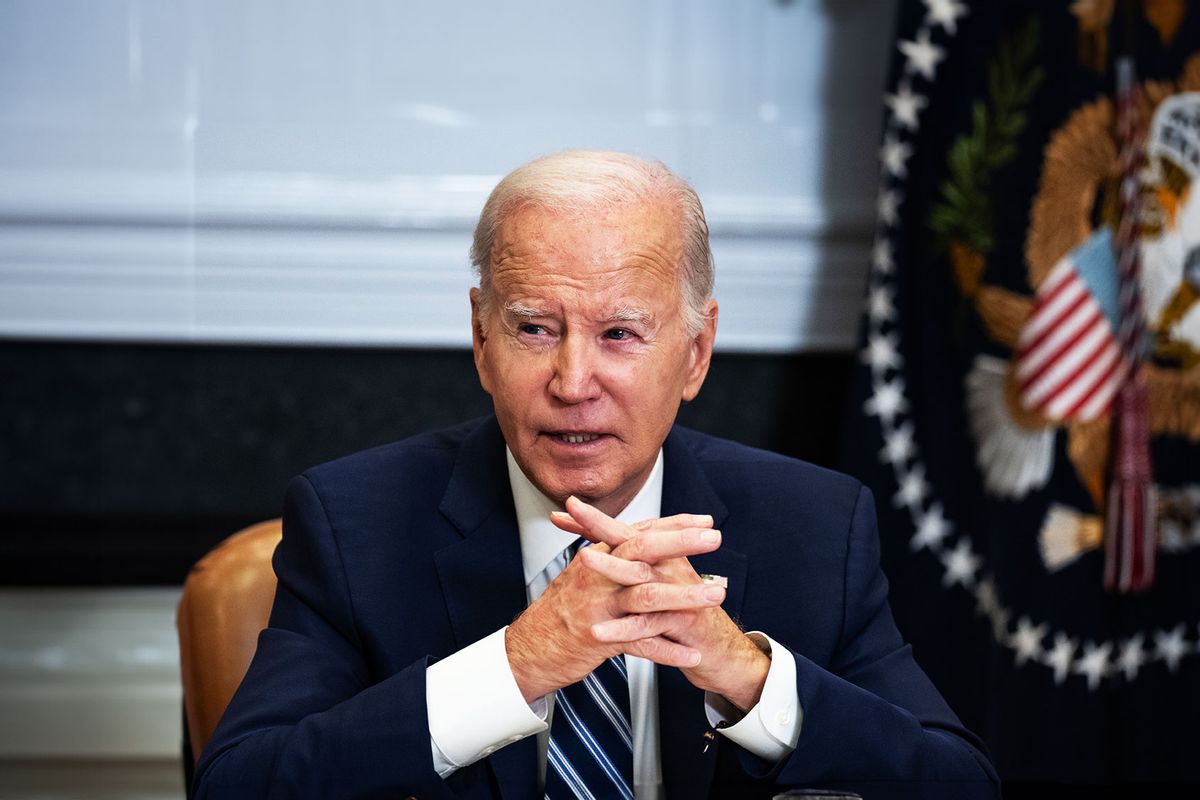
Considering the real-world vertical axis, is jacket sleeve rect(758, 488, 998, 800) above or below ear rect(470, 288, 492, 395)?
below

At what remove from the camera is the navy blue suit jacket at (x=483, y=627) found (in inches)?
59.0

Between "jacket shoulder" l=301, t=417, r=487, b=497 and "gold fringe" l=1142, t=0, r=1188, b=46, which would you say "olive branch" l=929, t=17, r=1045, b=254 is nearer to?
"gold fringe" l=1142, t=0, r=1188, b=46

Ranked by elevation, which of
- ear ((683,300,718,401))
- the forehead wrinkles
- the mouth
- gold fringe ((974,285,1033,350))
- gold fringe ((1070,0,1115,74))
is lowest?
gold fringe ((974,285,1033,350))

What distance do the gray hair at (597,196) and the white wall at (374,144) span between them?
157cm

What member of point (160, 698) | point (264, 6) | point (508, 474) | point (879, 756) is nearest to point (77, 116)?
point (264, 6)

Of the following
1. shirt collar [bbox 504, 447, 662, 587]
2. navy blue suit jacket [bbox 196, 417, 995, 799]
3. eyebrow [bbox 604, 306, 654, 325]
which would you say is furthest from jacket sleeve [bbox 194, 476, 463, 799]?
eyebrow [bbox 604, 306, 654, 325]

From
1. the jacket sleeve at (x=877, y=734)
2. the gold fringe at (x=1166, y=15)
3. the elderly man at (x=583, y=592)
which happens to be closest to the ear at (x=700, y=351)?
the elderly man at (x=583, y=592)

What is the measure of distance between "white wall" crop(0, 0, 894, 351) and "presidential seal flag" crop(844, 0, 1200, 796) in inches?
13.2

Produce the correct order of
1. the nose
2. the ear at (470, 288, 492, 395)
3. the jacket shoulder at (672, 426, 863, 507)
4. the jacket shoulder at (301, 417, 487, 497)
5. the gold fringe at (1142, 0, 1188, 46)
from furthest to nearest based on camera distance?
1. the gold fringe at (1142, 0, 1188, 46)
2. the jacket shoulder at (672, 426, 863, 507)
3. the jacket shoulder at (301, 417, 487, 497)
4. the ear at (470, 288, 492, 395)
5. the nose

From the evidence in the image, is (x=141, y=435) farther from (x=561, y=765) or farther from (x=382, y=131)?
(x=561, y=765)

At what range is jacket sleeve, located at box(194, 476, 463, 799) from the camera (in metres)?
1.46

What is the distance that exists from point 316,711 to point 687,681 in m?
0.47

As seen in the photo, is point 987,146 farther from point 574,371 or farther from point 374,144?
point 574,371

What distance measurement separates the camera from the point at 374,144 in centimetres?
324
